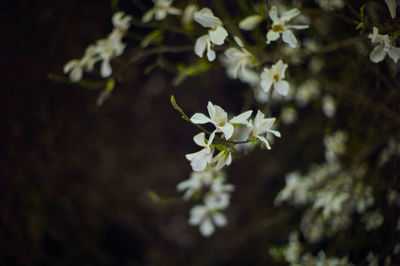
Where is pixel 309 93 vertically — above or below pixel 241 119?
above

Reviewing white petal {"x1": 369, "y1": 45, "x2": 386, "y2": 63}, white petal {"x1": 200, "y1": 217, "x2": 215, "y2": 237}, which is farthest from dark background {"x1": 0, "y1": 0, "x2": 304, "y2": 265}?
white petal {"x1": 369, "y1": 45, "x2": 386, "y2": 63}

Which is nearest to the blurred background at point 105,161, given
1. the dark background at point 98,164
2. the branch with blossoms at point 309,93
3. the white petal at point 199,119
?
the dark background at point 98,164

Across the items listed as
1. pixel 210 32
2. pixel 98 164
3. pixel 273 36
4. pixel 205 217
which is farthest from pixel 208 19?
pixel 98 164

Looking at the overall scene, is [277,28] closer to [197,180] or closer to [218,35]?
[218,35]

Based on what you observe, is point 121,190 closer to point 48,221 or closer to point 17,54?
point 48,221

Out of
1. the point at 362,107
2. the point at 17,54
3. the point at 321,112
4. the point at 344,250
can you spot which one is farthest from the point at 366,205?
the point at 17,54

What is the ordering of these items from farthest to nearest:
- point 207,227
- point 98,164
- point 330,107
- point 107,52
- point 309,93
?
point 98,164
point 309,93
point 330,107
point 207,227
point 107,52
